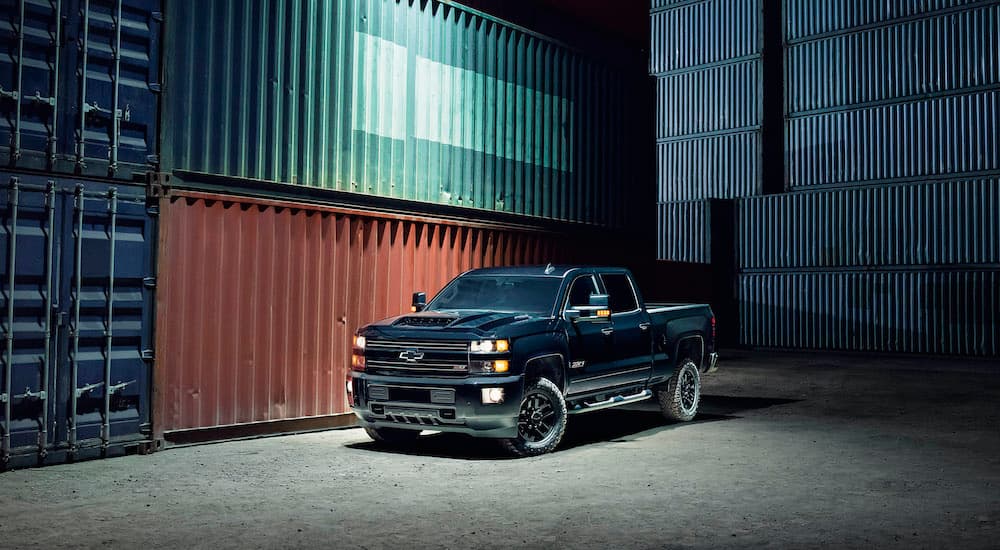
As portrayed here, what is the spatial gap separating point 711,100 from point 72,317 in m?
28.2

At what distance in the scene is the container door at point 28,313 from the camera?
29.5 ft

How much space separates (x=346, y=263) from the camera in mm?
12477

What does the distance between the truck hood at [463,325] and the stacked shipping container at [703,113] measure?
76.8ft

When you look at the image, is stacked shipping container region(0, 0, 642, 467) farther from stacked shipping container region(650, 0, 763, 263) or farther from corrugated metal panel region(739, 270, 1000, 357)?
stacked shipping container region(650, 0, 763, 263)

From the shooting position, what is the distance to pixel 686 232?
3369cm

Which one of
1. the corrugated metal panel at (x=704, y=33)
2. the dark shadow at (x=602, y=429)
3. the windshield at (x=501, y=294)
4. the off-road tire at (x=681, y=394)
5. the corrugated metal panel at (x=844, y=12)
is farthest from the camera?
the corrugated metal panel at (x=704, y=33)

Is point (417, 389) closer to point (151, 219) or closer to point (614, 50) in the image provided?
point (151, 219)

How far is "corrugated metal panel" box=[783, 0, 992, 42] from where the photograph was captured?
2914cm

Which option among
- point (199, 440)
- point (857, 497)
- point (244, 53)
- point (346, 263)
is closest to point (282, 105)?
point (244, 53)

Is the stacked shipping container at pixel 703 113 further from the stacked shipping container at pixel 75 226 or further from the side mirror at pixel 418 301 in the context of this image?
the stacked shipping container at pixel 75 226

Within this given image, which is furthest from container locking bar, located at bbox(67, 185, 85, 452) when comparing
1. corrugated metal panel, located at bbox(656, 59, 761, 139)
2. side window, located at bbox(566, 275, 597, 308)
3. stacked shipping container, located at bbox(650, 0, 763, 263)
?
corrugated metal panel, located at bbox(656, 59, 761, 139)

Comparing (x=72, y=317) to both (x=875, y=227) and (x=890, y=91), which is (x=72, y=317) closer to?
(x=875, y=227)

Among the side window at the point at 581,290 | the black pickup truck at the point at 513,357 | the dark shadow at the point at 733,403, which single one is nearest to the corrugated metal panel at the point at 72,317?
the black pickup truck at the point at 513,357

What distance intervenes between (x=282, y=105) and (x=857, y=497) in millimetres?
7782
